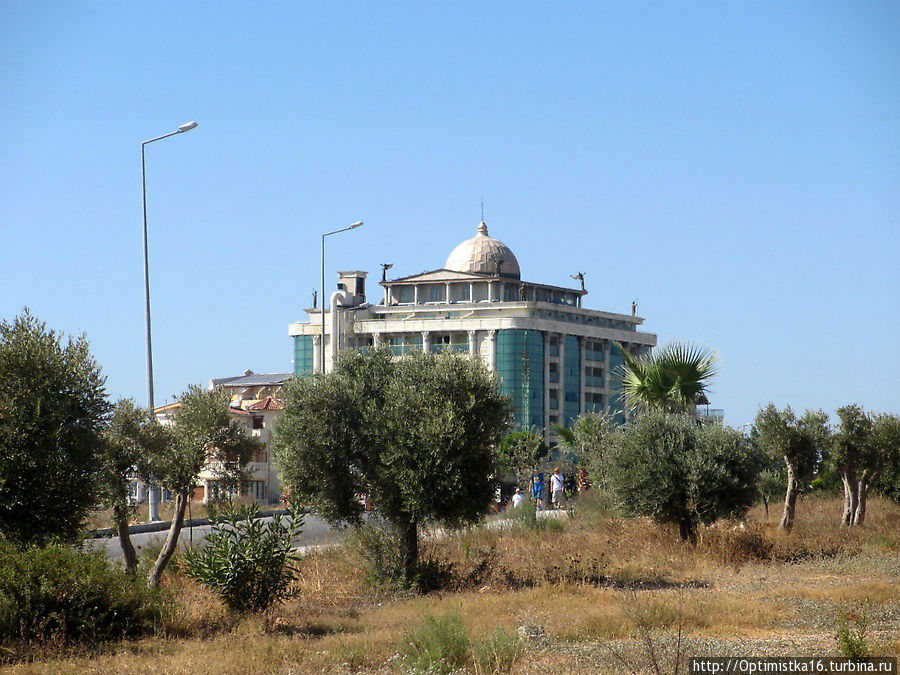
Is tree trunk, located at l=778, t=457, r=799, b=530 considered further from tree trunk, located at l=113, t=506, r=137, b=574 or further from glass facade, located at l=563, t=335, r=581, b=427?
glass facade, located at l=563, t=335, r=581, b=427

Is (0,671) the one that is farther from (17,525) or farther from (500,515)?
(500,515)

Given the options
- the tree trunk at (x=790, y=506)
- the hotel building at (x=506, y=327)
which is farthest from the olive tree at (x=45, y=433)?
the hotel building at (x=506, y=327)

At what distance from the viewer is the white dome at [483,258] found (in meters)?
104

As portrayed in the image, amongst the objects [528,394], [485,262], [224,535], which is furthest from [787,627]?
[485,262]

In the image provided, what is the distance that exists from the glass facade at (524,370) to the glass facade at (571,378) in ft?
11.4

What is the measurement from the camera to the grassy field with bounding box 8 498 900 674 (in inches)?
424

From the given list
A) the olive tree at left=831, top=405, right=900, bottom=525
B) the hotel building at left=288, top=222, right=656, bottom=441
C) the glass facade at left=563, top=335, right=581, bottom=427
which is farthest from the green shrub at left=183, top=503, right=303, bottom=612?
the glass facade at left=563, top=335, right=581, bottom=427

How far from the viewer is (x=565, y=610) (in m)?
14.0

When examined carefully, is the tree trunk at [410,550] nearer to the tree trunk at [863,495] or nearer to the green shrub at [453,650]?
the green shrub at [453,650]

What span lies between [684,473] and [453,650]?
454 inches

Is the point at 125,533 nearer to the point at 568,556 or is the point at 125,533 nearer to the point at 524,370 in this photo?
the point at 568,556

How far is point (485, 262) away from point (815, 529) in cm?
8092

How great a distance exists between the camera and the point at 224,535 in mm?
13500

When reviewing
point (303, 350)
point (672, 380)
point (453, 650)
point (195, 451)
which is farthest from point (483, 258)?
point (453, 650)
